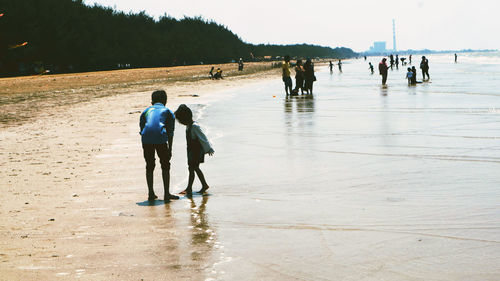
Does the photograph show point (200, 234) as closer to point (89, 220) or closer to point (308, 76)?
point (89, 220)

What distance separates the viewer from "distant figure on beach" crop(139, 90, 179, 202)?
7574 millimetres

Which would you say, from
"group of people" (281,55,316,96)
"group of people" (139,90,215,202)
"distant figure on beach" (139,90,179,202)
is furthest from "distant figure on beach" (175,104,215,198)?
"group of people" (281,55,316,96)

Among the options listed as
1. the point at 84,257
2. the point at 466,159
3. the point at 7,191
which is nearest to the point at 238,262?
the point at 84,257

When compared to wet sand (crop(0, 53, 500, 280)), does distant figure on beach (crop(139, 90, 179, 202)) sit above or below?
above

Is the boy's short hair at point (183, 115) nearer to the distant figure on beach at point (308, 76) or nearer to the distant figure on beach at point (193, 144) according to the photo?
the distant figure on beach at point (193, 144)

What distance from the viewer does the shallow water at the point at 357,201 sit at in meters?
4.98

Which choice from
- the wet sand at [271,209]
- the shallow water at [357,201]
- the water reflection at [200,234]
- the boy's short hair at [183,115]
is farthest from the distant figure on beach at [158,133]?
the shallow water at [357,201]

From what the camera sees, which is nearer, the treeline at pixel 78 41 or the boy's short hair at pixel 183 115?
the boy's short hair at pixel 183 115

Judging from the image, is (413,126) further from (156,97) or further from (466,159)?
(156,97)

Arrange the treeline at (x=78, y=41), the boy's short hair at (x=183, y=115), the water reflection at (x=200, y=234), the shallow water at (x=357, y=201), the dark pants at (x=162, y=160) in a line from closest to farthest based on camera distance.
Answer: the shallow water at (x=357, y=201) < the water reflection at (x=200, y=234) < the dark pants at (x=162, y=160) < the boy's short hair at (x=183, y=115) < the treeline at (x=78, y=41)

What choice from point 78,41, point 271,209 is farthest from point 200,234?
point 78,41

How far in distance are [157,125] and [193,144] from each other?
2.45ft

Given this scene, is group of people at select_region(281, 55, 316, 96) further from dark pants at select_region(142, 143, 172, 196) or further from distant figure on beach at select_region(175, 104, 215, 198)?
dark pants at select_region(142, 143, 172, 196)

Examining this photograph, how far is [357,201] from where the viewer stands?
734cm
